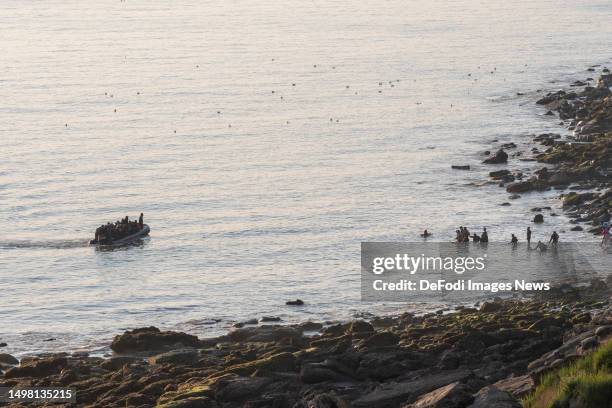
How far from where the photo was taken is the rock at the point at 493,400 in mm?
26125

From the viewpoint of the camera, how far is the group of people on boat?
77.5 meters

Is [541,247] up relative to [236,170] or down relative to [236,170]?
down

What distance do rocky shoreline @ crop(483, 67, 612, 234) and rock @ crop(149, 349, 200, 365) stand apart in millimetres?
33109

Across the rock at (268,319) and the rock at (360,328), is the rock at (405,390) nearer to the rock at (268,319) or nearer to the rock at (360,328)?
the rock at (360,328)

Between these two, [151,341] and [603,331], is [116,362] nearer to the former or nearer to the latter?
[151,341]

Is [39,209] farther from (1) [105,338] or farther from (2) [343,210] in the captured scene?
(1) [105,338]

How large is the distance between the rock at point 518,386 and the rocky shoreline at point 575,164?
40.4m

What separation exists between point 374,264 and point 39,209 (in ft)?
93.6

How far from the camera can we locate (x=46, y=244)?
253 feet

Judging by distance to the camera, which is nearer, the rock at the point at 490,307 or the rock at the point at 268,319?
the rock at the point at 490,307

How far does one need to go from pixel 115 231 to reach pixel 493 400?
54261mm

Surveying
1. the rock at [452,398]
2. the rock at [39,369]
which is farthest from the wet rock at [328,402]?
the rock at [39,369]

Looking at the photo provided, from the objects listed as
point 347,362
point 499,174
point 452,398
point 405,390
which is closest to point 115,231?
point 499,174

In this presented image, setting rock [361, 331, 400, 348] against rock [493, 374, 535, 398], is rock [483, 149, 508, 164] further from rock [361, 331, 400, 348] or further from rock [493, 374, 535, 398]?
rock [493, 374, 535, 398]
